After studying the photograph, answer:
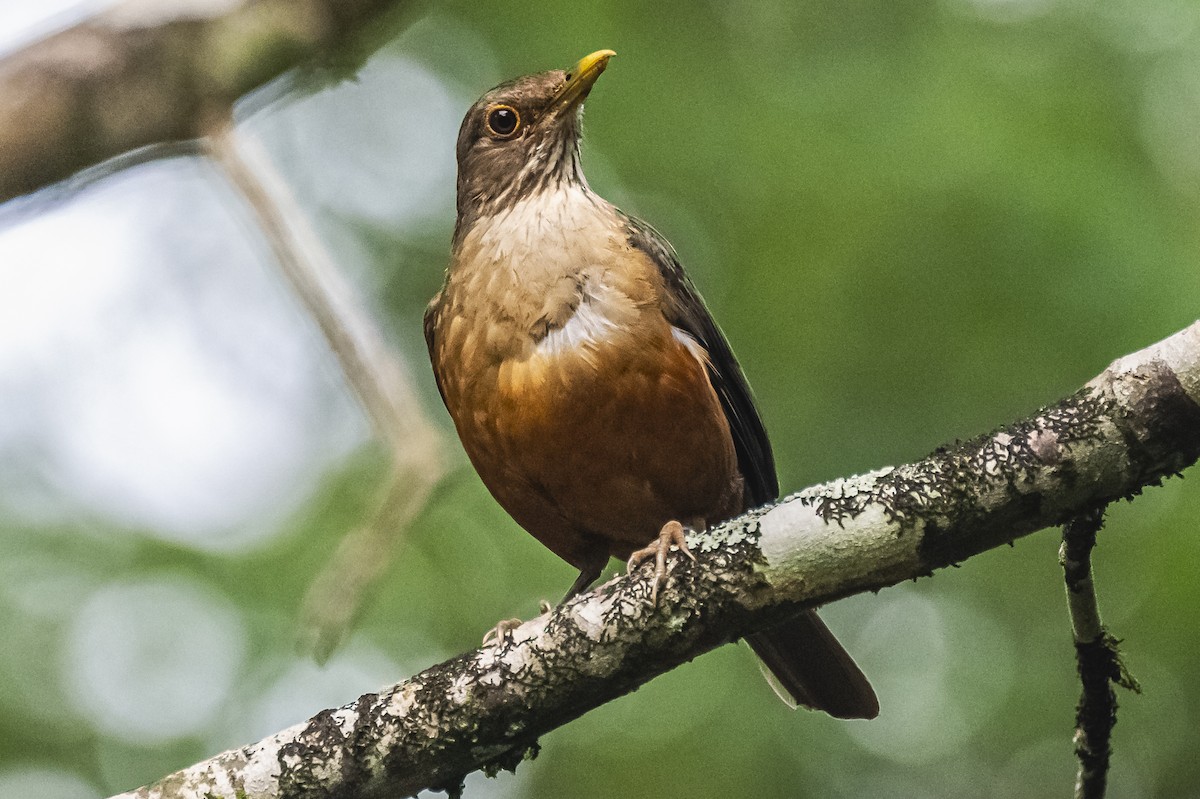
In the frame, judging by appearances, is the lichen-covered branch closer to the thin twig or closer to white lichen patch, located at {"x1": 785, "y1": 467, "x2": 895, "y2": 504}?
white lichen patch, located at {"x1": 785, "y1": 467, "x2": 895, "y2": 504}

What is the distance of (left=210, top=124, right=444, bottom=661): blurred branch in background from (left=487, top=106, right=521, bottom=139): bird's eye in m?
3.43

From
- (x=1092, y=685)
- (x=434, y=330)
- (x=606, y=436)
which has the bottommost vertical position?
(x=1092, y=685)

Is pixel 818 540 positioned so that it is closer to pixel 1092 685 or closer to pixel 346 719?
pixel 1092 685

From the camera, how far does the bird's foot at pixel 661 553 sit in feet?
12.2

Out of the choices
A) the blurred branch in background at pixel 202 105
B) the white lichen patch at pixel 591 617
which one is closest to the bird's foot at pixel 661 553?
the white lichen patch at pixel 591 617

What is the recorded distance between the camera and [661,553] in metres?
3.79

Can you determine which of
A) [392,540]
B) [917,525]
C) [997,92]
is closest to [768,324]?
[997,92]

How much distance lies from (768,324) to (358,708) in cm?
415

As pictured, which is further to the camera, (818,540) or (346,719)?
(346,719)

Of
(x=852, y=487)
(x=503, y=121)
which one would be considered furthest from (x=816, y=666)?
(x=503, y=121)

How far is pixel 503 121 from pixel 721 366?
161 cm

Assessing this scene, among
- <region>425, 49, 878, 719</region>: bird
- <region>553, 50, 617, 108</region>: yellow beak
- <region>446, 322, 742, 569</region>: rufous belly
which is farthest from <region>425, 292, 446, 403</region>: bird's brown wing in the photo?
<region>553, 50, 617, 108</region>: yellow beak

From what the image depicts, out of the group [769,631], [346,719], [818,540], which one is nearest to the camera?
[818,540]

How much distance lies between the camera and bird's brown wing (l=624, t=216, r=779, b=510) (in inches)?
206
